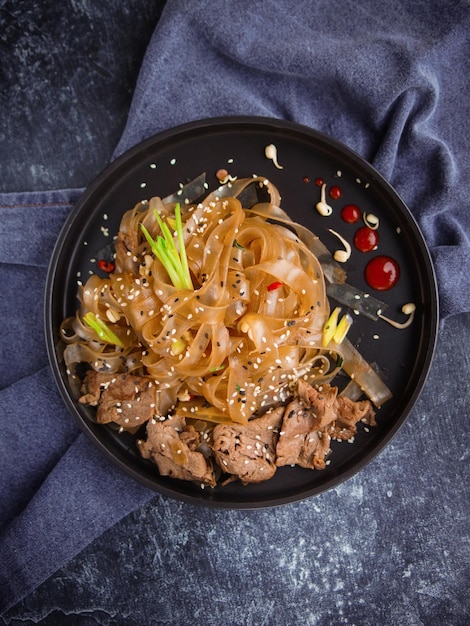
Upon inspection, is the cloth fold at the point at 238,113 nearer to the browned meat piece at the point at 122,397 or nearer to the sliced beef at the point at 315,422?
the browned meat piece at the point at 122,397

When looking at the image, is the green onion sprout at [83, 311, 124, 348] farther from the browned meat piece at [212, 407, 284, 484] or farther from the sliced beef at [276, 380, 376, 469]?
the sliced beef at [276, 380, 376, 469]

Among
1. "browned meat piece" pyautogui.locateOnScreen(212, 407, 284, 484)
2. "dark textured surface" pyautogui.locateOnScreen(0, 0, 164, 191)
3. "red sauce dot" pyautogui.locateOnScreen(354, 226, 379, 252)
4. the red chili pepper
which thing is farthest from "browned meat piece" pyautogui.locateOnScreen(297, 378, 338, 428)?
"dark textured surface" pyautogui.locateOnScreen(0, 0, 164, 191)

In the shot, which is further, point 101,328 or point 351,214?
point 351,214

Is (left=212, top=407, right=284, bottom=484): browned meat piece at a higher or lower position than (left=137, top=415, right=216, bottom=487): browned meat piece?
higher

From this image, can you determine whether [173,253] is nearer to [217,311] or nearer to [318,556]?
[217,311]

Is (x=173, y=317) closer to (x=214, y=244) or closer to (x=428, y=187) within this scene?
Answer: (x=214, y=244)

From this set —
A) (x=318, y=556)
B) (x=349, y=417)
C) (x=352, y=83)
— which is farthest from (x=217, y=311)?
(x=318, y=556)
